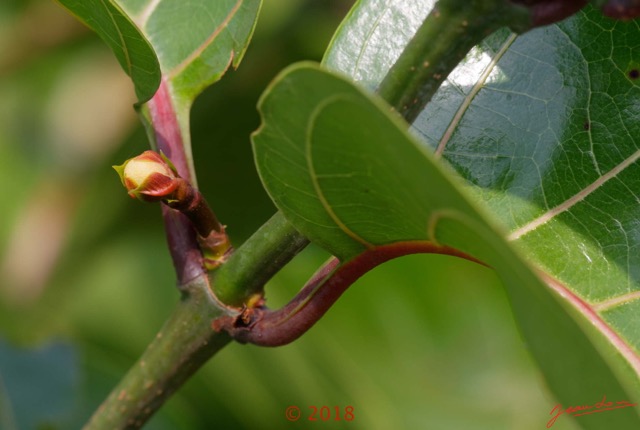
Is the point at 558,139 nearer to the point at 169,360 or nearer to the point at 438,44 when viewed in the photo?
the point at 438,44

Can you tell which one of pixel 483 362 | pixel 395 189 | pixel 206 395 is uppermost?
pixel 395 189

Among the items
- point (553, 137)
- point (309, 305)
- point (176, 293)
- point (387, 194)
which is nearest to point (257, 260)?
point (309, 305)

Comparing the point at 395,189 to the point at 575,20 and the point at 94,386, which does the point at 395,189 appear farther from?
the point at 94,386

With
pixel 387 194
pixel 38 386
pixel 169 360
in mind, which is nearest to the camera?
pixel 387 194

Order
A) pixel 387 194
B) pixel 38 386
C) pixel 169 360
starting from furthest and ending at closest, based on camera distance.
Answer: pixel 38 386
pixel 169 360
pixel 387 194

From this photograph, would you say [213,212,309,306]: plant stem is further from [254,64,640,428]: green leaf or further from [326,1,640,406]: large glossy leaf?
[326,1,640,406]: large glossy leaf

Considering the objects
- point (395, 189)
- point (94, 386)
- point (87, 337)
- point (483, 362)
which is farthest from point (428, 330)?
point (395, 189)
